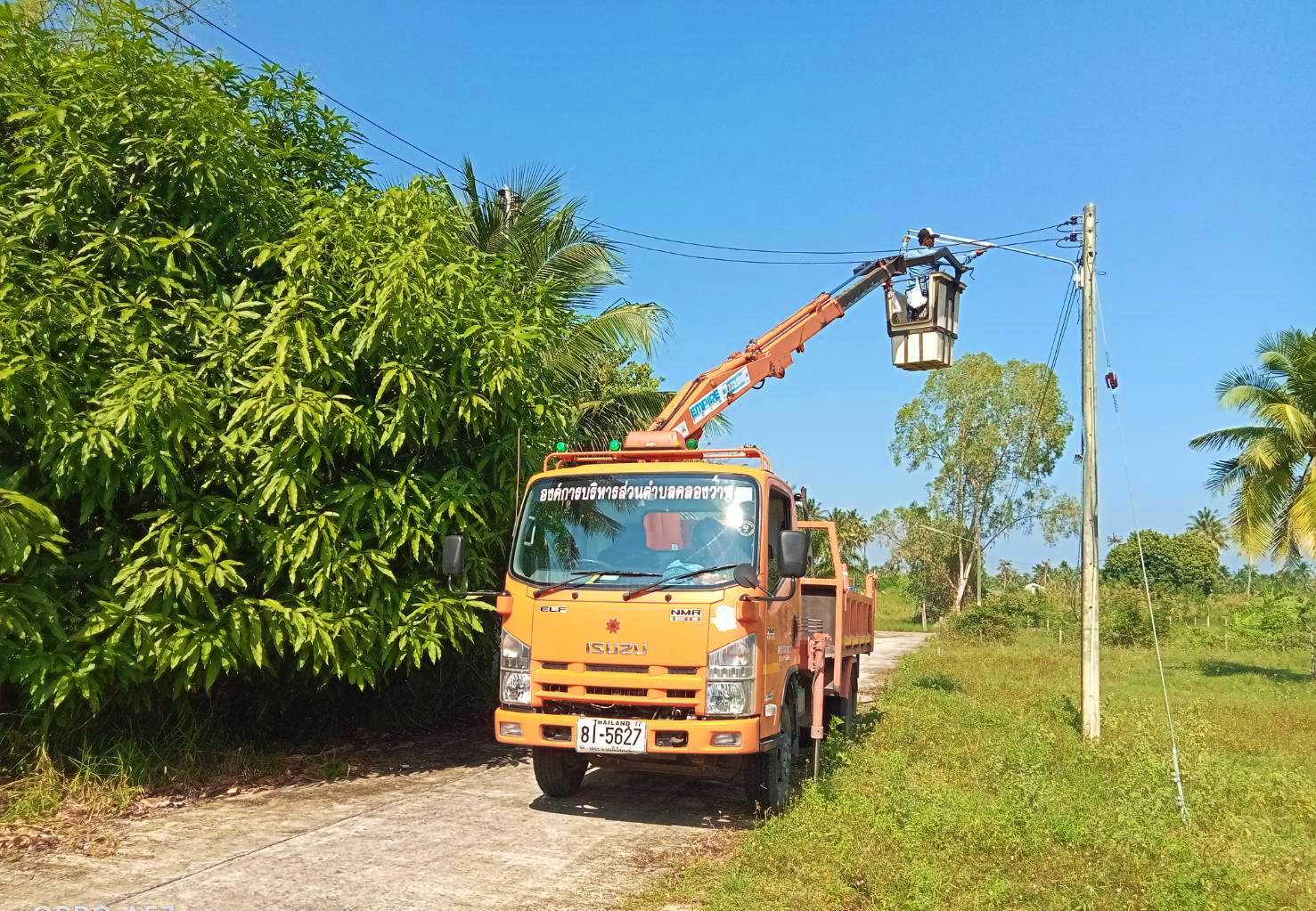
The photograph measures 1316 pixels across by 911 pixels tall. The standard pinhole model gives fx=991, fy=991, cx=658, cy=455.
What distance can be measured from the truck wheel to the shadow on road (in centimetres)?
10

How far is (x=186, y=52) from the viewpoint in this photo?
8.40m

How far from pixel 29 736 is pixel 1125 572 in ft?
205

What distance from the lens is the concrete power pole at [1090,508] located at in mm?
11742

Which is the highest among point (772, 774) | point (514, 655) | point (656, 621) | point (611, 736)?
point (656, 621)

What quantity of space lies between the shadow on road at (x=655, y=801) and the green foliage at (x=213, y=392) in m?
1.69

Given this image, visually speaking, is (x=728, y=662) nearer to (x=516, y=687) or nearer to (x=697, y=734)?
(x=697, y=734)

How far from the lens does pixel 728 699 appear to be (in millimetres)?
6574

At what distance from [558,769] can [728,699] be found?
1.91m

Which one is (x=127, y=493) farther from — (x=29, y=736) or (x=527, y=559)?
(x=527, y=559)

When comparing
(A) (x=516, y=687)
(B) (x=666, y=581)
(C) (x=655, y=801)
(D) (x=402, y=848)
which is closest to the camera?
(D) (x=402, y=848)

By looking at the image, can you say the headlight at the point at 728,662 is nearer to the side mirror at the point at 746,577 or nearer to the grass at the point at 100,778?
the side mirror at the point at 746,577

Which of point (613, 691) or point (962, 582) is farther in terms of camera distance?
point (962, 582)

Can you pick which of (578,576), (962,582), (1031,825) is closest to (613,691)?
(578,576)

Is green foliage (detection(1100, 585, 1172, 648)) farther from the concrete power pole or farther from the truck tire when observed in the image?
the truck tire
